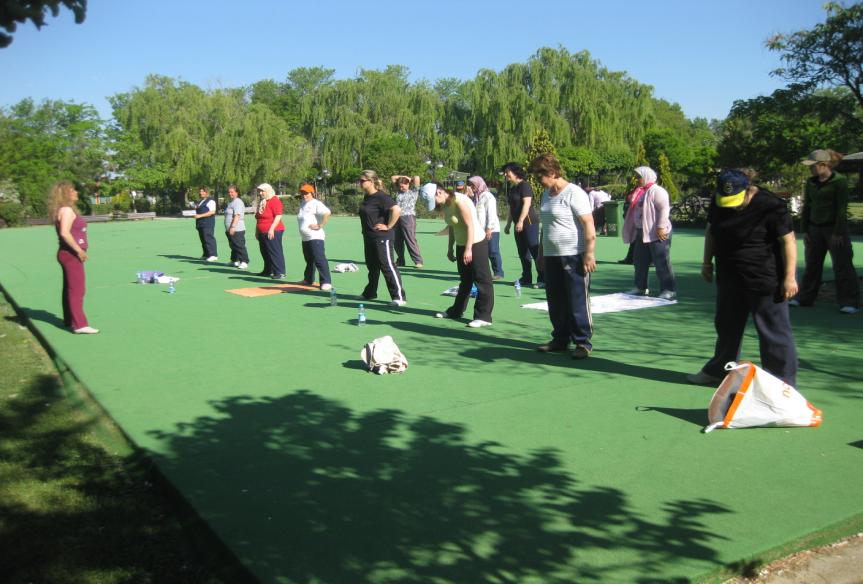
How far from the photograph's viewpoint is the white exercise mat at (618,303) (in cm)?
1026

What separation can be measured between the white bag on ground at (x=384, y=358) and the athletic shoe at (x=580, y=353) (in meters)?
1.59

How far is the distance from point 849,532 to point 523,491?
1605mm

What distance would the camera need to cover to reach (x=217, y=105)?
56938 millimetres

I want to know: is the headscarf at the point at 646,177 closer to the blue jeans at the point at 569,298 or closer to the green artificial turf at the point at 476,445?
the green artificial turf at the point at 476,445

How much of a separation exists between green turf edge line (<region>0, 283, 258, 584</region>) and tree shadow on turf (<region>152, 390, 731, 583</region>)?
0.07m

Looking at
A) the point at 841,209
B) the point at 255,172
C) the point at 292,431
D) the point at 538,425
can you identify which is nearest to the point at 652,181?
the point at 841,209

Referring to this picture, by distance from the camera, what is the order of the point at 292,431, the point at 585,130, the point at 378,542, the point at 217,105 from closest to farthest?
1. the point at 378,542
2. the point at 292,431
3. the point at 585,130
4. the point at 217,105

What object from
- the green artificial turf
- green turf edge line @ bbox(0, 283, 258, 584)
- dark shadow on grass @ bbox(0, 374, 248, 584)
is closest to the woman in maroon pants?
the green artificial turf

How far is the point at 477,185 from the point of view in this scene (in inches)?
480

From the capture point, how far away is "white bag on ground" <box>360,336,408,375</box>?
7.01 meters

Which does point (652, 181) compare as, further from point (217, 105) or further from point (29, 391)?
point (217, 105)

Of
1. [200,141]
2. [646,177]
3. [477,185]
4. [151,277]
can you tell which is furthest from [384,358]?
[200,141]

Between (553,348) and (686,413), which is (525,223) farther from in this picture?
(686,413)

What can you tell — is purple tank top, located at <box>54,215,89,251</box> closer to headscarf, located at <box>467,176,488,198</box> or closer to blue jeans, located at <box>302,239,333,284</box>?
blue jeans, located at <box>302,239,333,284</box>
